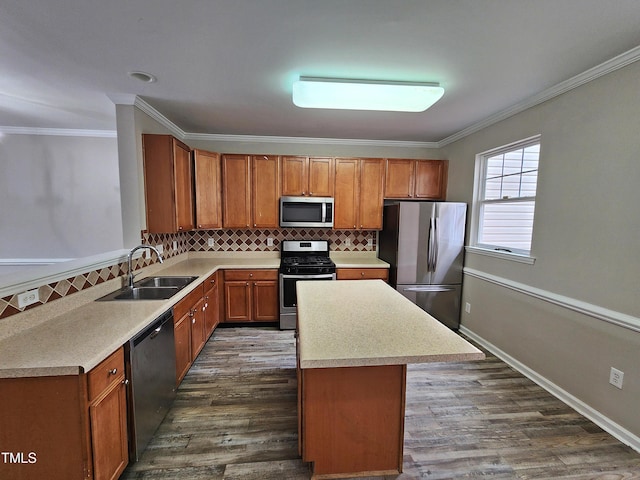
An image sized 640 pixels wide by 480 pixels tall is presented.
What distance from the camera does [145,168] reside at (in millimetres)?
2645

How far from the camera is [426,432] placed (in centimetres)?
188

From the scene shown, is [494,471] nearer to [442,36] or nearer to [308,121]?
[442,36]

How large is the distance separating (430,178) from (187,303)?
3417mm

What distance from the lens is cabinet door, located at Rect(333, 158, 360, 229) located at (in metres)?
3.74

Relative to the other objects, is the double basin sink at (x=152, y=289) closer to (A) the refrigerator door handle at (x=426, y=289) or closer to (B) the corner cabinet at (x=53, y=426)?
(B) the corner cabinet at (x=53, y=426)

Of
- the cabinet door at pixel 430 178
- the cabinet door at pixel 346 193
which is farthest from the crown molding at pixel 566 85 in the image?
the cabinet door at pixel 346 193

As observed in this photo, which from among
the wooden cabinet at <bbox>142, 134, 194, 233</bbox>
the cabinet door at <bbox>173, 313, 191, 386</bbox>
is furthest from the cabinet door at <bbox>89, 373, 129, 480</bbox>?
the wooden cabinet at <bbox>142, 134, 194, 233</bbox>

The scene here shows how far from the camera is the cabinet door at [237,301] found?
11.4 feet

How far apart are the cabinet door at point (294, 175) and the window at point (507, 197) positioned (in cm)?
215

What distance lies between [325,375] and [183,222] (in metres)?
2.36

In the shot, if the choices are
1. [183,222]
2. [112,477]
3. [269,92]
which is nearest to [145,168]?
[183,222]

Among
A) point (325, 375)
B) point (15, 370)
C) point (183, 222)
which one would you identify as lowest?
point (325, 375)

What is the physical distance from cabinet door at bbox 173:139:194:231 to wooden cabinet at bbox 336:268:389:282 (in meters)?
1.91

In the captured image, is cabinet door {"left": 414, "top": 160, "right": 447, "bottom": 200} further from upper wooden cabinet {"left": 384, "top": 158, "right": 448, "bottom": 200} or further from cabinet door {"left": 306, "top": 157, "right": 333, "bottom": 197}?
cabinet door {"left": 306, "top": 157, "right": 333, "bottom": 197}
